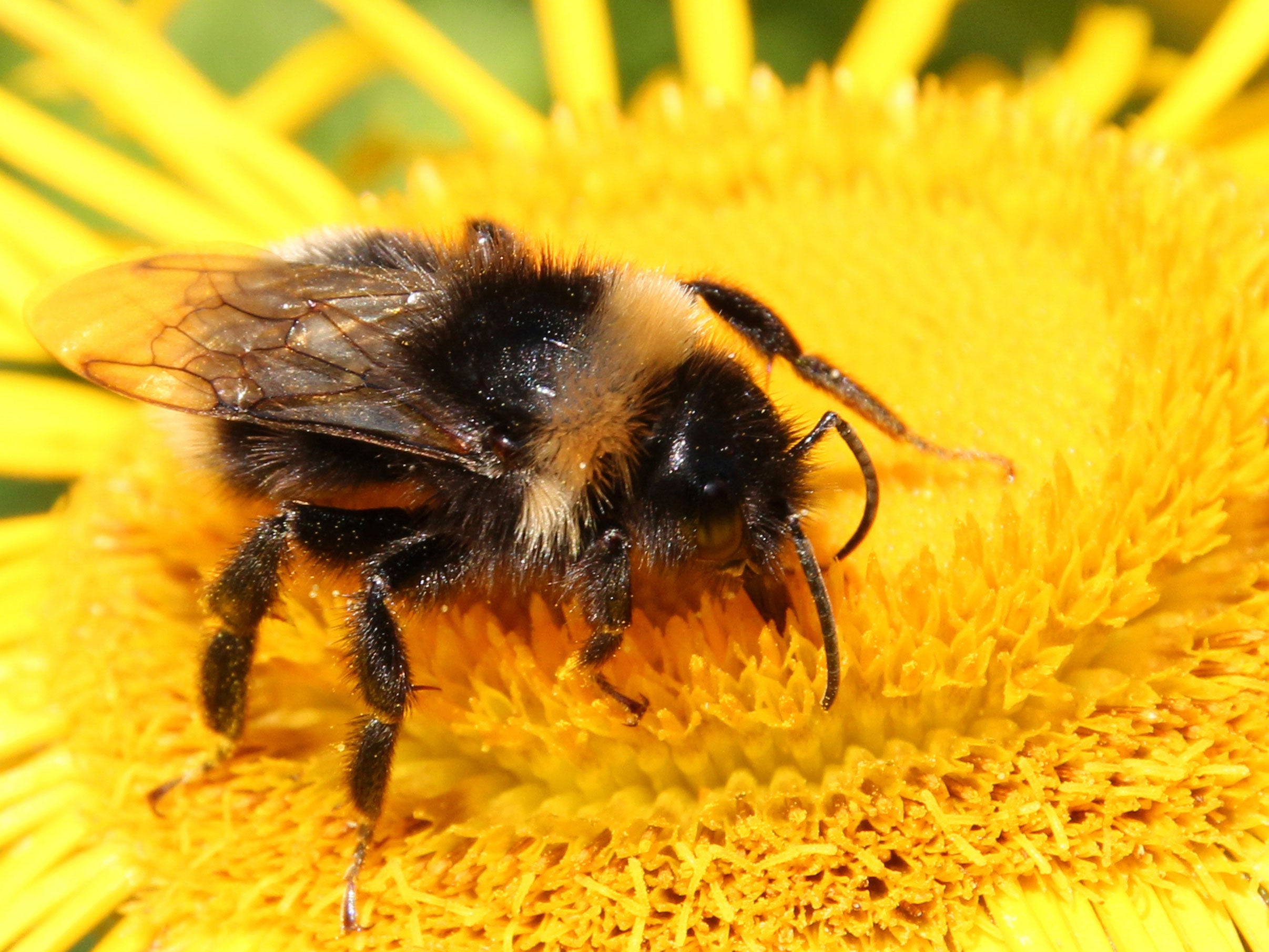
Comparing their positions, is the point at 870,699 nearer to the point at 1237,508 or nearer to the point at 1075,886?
the point at 1075,886

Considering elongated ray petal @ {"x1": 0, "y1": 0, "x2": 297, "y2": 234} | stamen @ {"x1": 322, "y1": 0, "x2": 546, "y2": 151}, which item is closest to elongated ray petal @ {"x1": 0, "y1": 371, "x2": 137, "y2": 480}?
elongated ray petal @ {"x1": 0, "y1": 0, "x2": 297, "y2": 234}

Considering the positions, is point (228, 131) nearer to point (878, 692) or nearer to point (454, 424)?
point (454, 424)

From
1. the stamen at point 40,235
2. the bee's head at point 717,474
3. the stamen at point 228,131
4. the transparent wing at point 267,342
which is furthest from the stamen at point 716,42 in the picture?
the bee's head at point 717,474

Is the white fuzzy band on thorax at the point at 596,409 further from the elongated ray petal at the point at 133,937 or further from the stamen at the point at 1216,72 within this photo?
the stamen at the point at 1216,72

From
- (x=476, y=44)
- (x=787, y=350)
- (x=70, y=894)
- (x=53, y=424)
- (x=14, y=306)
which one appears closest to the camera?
(x=787, y=350)

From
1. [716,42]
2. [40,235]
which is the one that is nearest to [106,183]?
[40,235]
